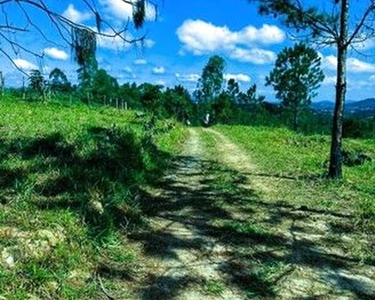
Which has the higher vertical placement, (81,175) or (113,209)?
(81,175)

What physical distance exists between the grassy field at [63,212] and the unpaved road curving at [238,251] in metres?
0.43

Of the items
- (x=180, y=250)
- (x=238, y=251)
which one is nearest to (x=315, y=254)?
(x=238, y=251)

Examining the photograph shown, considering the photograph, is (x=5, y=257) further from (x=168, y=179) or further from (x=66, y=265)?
(x=168, y=179)

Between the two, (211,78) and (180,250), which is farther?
(211,78)

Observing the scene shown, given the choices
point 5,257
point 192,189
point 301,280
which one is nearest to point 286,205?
point 192,189

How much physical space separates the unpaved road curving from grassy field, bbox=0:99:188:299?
432 millimetres

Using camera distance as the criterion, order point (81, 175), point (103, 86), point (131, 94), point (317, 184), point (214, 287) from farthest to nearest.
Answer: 1. point (131, 94)
2. point (103, 86)
3. point (317, 184)
4. point (81, 175)
5. point (214, 287)

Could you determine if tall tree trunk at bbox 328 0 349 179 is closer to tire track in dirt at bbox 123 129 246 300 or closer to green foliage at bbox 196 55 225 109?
tire track in dirt at bbox 123 129 246 300

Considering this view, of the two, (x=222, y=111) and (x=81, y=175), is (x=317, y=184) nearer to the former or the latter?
(x=81, y=175)

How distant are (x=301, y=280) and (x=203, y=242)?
5.71 feet

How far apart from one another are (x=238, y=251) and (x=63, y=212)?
244 centimetres

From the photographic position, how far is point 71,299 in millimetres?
5785

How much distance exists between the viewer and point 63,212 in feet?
24.9

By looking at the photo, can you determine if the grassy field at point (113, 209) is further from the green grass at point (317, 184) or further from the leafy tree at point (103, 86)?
the leafy tree at point (103, 86)
